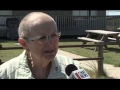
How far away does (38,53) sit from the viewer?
1731 mm

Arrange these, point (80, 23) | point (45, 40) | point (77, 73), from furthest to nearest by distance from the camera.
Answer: point (80, 23), point (45, 40), point (77, 73)

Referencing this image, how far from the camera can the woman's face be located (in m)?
1.68

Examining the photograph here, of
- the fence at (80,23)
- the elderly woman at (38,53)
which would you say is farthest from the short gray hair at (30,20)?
the fence at (80,23)

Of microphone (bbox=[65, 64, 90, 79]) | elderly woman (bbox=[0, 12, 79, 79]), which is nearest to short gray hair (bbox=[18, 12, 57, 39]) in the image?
elderly woman (bbox=[0, 12, 79, 79])

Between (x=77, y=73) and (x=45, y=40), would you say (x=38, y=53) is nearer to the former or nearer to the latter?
(x=45, y=40)

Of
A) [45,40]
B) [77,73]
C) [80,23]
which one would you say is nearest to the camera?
[77,73]

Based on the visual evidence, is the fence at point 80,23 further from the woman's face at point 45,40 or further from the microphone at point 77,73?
the microphone at point 77,73

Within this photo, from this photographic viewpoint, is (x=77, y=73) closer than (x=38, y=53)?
Yes

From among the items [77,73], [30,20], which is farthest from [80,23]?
[77,73]

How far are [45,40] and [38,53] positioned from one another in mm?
94

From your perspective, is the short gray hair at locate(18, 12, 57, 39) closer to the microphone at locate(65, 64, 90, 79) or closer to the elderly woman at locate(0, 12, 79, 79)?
the elderly woman at locate(0, 12, 79, 79)
